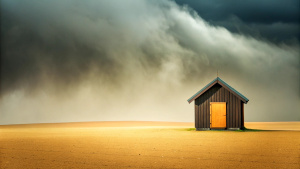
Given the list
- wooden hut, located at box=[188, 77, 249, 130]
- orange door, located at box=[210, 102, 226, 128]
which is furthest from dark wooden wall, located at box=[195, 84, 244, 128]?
orange door, located at box=[210, 102, 226, 128]

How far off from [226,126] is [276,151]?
57.0 feet

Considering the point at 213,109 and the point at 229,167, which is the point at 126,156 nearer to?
the point at 229,167

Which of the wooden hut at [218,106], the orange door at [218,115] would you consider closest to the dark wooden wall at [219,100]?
the wooden hut at [218,106]

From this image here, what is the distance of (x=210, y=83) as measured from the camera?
33.1m

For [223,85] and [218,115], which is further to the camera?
[218,115]

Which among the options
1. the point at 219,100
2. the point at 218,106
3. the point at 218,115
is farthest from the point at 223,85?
the point at 218,115

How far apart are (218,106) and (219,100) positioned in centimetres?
63

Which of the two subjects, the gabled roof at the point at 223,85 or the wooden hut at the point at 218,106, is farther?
the wooden hut at the point at 218,106

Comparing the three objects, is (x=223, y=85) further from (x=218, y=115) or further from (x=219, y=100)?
(x=218, y=115)

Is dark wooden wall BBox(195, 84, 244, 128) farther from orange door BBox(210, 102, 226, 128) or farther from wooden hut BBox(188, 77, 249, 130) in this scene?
orange door BBox(210, 102, 226, 128)

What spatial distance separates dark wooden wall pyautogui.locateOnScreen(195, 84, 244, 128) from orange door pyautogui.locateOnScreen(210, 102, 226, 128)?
12.1 inches

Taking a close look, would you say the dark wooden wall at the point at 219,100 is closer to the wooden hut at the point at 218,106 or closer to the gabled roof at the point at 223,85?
the wooden hut at the point at 218,106

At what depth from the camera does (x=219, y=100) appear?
33.2 meters

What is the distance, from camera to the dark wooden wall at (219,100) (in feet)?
108
